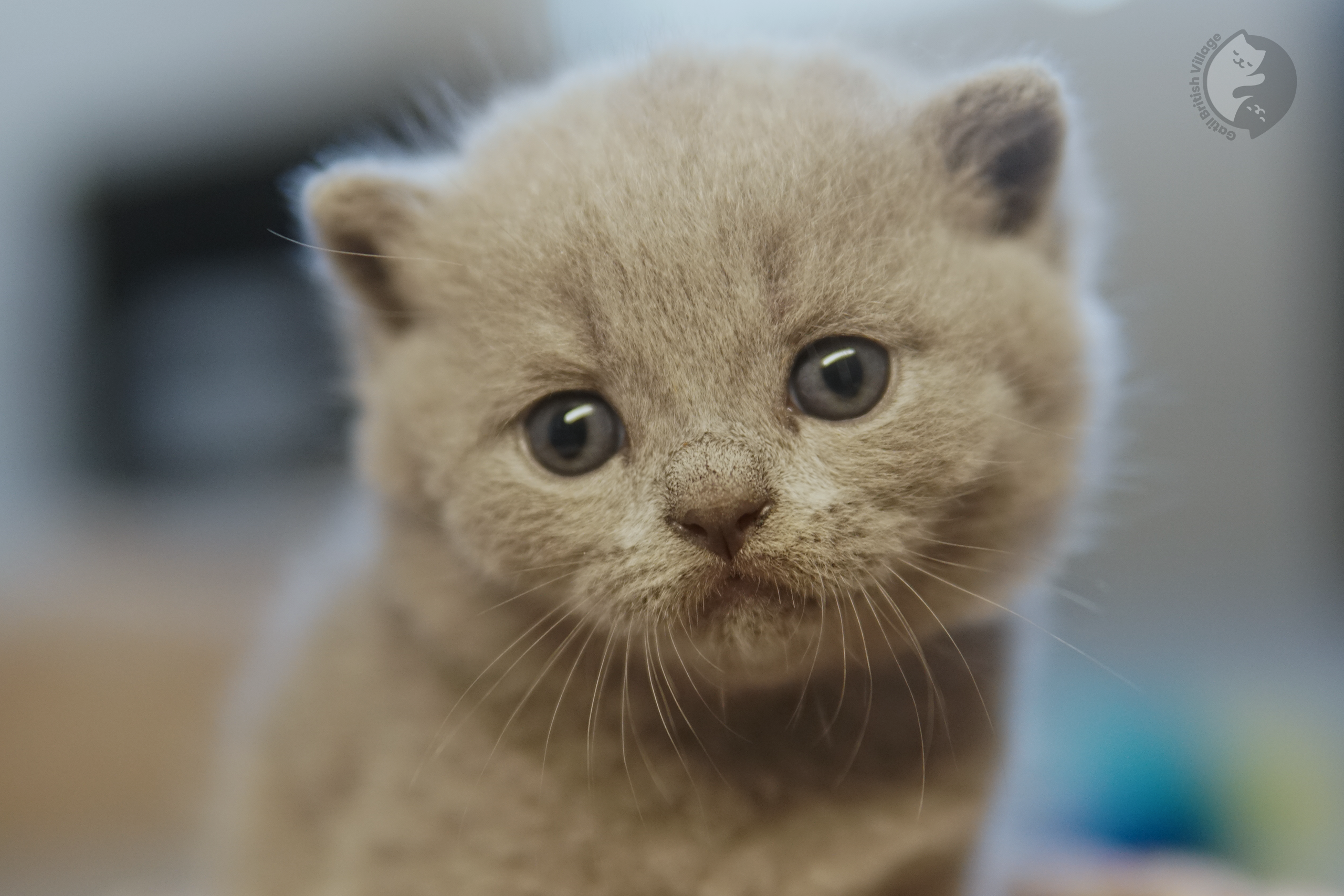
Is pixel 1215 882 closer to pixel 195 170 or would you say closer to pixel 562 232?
pixel 562 232

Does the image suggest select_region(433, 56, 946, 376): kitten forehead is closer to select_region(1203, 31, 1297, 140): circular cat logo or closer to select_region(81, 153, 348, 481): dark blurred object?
select_region(1203, 31, 1297, 140): circular cat logo

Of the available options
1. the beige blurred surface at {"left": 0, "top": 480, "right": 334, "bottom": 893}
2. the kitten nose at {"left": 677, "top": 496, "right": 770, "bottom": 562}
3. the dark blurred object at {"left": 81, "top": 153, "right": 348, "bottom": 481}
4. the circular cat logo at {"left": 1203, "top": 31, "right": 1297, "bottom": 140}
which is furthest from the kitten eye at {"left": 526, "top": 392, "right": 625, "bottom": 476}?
the beige blurred surface at {"left": 0, "top": 480, "right": 334, "bottom": 893}

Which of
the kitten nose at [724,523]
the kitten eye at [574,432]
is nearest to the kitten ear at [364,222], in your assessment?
the kitten eye at [574,432]

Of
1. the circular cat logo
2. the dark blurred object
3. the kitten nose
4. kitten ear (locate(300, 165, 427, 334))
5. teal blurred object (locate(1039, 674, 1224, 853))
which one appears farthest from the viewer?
the dark blurred object

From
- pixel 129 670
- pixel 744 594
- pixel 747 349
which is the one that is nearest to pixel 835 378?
pixel 747 349

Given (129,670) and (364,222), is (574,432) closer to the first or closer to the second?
(364,222)

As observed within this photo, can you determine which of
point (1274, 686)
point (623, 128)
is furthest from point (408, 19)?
point (1274, 686)

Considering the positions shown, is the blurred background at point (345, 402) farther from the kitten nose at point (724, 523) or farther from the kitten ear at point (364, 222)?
the kitten nose at point (724, 523)
